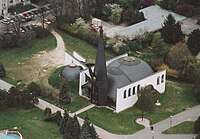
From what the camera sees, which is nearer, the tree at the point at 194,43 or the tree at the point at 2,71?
the tree at the point at 2,71

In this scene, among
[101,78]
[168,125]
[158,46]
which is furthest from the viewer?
[158,46]

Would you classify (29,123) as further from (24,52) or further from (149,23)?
(149,23)

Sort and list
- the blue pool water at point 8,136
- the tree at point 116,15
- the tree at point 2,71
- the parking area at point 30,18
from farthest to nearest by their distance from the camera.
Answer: the tree at point 116,15
the parking area at point 30,18
the tree at point 2,71
the blue pool water at point 8,136

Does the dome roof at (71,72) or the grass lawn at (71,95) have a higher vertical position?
the dome roof at (71,72)

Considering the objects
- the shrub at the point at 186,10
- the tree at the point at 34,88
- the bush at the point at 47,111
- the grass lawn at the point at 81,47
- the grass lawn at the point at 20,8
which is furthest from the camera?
the grass lawn at the point at 20,8

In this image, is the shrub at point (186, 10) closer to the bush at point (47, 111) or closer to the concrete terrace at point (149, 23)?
the concrete terrace at point (149, 23)

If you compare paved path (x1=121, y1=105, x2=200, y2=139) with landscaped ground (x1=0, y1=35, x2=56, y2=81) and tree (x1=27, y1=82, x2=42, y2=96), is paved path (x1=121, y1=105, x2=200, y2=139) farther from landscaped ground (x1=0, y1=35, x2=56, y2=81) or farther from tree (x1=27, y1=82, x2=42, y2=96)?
landscaped ground (x1=0, y1=35, x2=56, y2=81)

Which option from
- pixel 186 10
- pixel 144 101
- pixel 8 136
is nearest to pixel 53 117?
pixel 8 136

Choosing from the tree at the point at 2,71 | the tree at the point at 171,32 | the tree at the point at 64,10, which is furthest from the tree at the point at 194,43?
the tree at the point at 2,71

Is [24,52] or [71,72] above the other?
[71,72]
